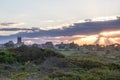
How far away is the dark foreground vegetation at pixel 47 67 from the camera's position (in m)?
26.6

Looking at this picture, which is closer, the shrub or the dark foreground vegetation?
the dark foreground vegetation

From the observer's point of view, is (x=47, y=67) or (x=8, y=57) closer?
(x=47, y=67)

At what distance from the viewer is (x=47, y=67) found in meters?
30.9

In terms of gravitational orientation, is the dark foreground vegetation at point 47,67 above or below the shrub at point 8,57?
below

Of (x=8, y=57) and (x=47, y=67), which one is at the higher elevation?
(x=8, y=57)

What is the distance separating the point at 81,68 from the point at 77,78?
19.2 feet

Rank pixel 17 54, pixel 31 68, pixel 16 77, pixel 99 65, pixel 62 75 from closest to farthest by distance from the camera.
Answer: pixel 16 77 → pixel 62 75 → pixel 31 68 → pixel 99 65 → pixel 17 54

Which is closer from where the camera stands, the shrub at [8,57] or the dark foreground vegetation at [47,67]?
the dark foreground vegetation at [47,67]

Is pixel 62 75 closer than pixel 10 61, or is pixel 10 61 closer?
pixel 62 75

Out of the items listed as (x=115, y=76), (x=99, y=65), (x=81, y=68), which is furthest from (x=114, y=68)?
(x=115, y=76)

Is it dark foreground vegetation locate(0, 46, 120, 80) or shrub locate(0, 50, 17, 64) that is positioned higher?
shrub locate(0, 50, 17, 64)

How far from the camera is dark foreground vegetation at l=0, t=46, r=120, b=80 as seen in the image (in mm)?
26625

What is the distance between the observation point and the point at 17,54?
37312mm

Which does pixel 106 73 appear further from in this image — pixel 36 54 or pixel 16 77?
pixel 36 54
